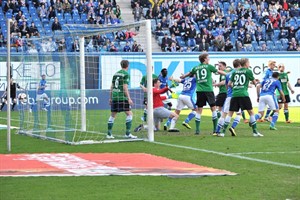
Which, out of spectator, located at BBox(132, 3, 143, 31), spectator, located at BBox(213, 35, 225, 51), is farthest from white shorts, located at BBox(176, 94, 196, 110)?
spectator, located at BBox(132, 3, 143, 31)

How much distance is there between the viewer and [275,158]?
1471 centimetres

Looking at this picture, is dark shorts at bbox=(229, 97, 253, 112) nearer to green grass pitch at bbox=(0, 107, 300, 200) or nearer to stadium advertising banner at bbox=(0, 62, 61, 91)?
green grass pitch at bbox=(0, 107, 300, 200)

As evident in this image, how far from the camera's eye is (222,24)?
46.8m

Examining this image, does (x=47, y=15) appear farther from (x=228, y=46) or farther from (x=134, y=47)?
(x=134, y=47)

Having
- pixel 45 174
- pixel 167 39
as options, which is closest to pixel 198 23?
pixel 167 39

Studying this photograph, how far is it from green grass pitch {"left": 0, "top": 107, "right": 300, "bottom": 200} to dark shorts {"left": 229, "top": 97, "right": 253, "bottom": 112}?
78 centimetres

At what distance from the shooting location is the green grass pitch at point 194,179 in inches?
401

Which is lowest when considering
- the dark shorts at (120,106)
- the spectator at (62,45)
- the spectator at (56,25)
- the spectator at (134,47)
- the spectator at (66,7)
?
the dark shorts at (120,106)

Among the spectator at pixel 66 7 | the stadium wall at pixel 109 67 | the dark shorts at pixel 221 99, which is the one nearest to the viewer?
the stadium wall at pixel 109 67

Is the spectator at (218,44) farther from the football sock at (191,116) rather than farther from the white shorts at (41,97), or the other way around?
the white shorts at (41,97)

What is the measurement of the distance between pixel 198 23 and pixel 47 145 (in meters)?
29.4

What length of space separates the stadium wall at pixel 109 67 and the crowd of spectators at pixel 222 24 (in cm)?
143

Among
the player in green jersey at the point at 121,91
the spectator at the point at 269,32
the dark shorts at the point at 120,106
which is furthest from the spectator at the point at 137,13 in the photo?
the dark shorts at the point at 120,106

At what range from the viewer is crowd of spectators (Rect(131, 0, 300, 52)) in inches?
1750
